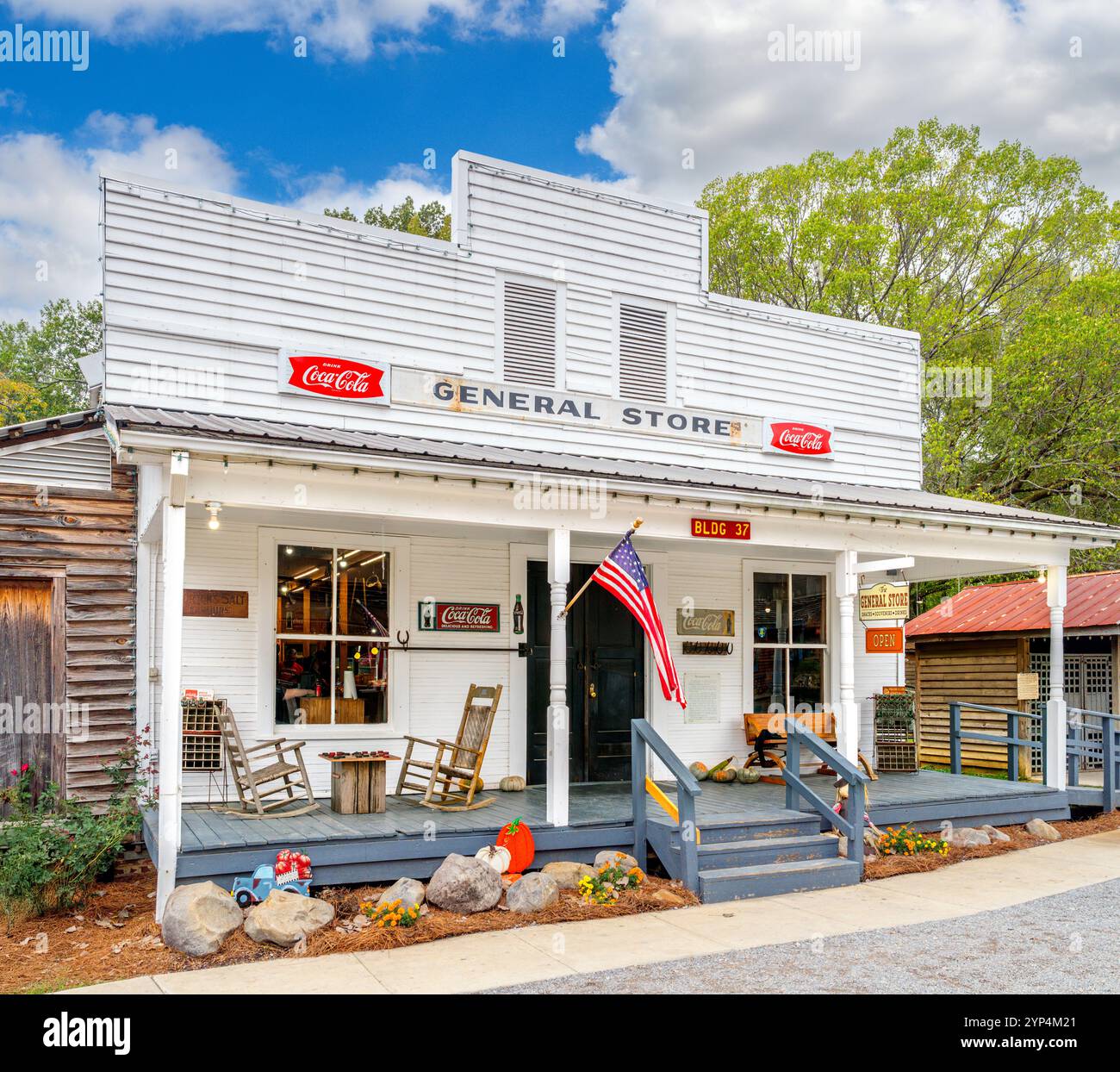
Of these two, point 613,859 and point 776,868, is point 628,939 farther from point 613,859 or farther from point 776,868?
point 776,868

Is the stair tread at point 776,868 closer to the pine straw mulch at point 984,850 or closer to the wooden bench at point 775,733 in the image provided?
the pine straw mulch at point 984,850

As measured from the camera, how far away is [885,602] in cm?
1010

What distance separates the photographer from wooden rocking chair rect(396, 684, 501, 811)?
324 inches

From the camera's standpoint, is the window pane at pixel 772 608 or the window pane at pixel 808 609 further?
the window pane at pixel 808 609

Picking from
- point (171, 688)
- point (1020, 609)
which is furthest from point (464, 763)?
point (1020, 609)

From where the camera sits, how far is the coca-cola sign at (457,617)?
31.7 feet

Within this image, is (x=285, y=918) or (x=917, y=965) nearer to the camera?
(x=917, y=965)

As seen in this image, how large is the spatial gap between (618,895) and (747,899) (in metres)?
1.01

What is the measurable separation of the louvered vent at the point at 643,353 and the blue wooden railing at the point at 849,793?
412 cm

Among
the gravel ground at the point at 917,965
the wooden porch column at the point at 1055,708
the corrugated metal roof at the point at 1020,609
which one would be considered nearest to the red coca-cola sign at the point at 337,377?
the gravel ground at the point at 917,965

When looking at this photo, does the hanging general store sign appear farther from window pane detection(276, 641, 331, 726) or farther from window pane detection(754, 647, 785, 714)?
window pane detection(276, 641, 331, 726)

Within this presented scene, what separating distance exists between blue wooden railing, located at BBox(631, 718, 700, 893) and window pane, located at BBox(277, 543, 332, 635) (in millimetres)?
3104

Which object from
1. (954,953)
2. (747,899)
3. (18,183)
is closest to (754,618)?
(747,899)

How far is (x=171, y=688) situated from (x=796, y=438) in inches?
309
